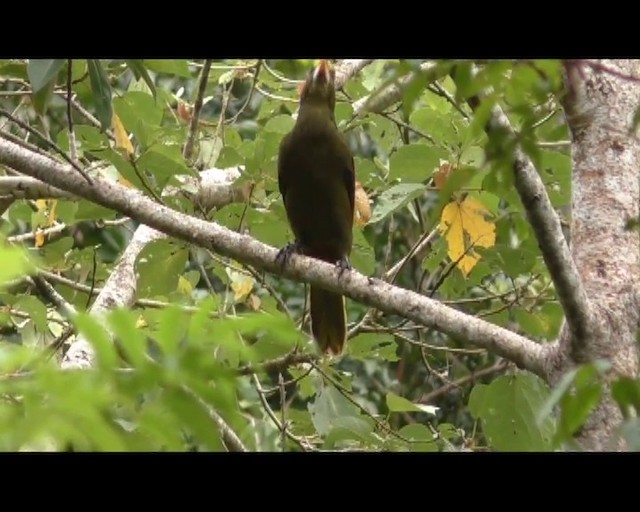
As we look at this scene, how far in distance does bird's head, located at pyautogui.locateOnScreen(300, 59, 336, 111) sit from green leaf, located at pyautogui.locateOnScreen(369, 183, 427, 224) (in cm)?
83

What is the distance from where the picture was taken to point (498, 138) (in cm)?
138

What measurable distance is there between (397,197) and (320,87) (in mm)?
886

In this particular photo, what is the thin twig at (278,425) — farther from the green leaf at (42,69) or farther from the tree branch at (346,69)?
the green leaf at (42,69)

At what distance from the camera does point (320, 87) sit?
3.84 metres

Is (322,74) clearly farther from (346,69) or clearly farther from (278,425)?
(278,425)

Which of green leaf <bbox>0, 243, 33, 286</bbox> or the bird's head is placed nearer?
green leaf <bbox>0, 243, 33, 286</bbox>

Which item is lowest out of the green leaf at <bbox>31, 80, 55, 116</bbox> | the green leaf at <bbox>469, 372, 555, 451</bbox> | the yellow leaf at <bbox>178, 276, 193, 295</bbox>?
the green leaf at <bbox>469, 372, 555, 451</bbox>

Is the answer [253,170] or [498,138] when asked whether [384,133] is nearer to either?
[253,170]

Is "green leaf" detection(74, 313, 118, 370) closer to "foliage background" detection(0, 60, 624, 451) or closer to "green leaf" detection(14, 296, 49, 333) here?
"foliage background" detection(0, 60, 624, 451)

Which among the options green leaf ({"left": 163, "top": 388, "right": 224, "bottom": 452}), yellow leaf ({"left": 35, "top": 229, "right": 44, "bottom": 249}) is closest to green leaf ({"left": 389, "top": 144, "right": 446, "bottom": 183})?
yellow leaf ({"left": 35, "top": 229, "right": 44, "bottom": 249})

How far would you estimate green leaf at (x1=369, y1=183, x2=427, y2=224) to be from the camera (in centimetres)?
300

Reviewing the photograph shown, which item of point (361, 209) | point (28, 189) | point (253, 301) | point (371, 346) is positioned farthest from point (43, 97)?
point (253, 301)

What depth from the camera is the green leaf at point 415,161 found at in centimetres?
297
